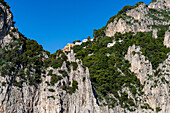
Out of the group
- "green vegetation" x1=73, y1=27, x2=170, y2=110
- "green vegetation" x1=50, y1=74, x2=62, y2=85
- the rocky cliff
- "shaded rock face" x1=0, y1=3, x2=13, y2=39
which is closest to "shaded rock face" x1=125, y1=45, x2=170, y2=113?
the rocky cliff

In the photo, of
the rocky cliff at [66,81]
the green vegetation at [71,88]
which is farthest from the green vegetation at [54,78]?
the green vegetation at [71,88]

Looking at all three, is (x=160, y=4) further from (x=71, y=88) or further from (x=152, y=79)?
(x=71, y=88)

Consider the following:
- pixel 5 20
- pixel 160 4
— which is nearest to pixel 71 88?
pixel 5 20

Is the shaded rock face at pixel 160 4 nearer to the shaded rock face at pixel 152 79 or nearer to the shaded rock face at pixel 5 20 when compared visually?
the shaded rock face at pixel 152 79

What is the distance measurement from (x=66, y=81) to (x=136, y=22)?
5859 centimetres

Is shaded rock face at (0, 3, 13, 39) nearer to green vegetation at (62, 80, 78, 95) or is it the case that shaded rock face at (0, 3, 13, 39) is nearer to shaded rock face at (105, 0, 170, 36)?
green vegetation at (62, 80, 78, 95)

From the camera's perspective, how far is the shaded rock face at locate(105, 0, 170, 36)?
94.1 metres

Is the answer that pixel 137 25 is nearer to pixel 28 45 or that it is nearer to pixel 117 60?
pixel 117 60

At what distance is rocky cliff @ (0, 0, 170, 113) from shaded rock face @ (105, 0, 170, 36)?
16.9 m

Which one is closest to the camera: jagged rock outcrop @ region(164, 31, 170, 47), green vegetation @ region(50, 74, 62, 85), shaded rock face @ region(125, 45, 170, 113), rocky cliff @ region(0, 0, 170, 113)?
rocky cliff @ region(0, 0, 170, 113)

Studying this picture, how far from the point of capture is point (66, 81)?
47.5 meters

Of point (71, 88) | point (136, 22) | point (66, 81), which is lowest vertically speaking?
point (71, 88)

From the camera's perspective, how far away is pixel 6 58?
4356 centimetres

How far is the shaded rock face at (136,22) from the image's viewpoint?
309 feet
